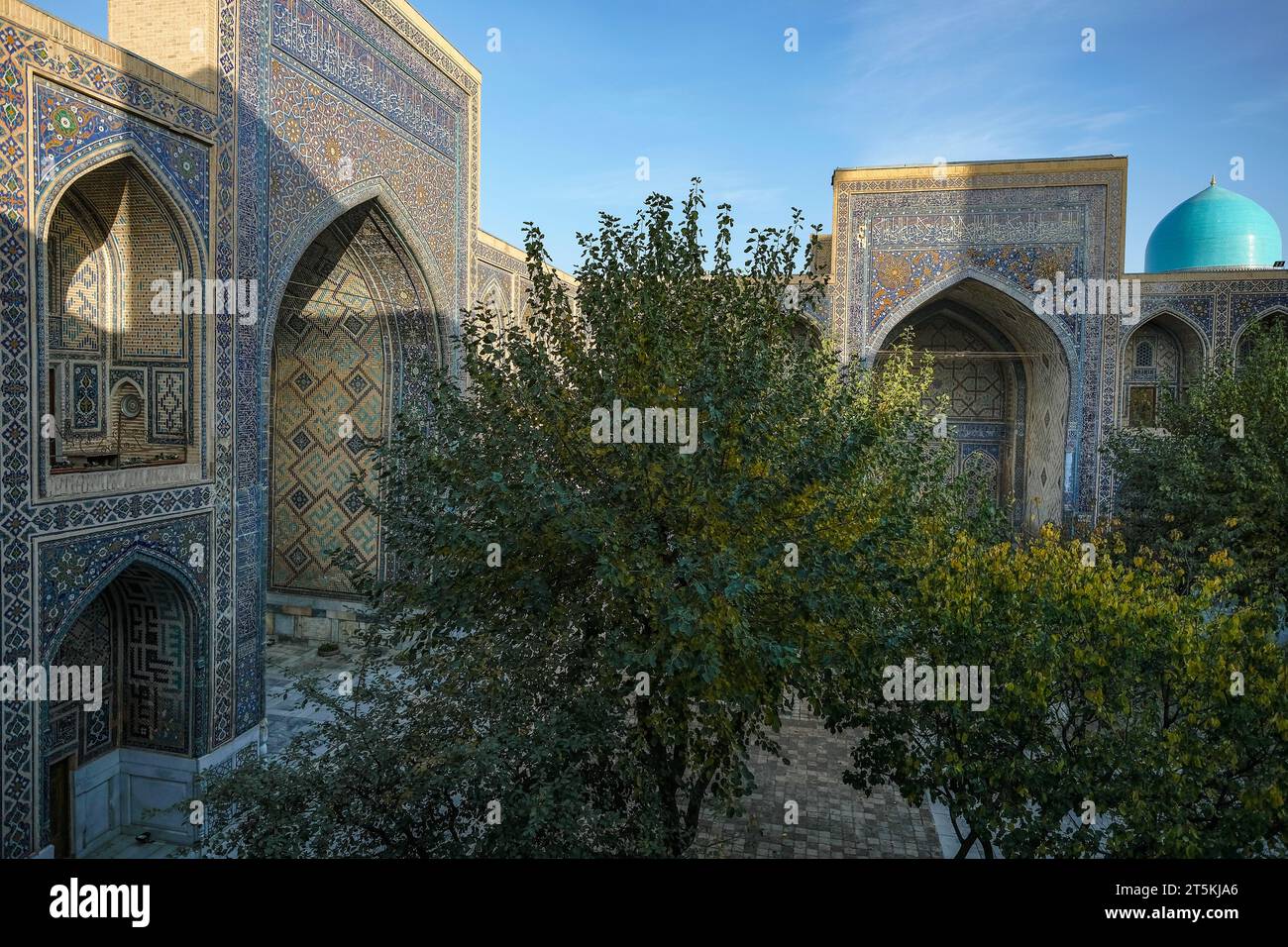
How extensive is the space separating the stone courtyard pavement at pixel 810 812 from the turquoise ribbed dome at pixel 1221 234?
15493 millimetres

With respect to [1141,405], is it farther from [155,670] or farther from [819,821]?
[155,670]

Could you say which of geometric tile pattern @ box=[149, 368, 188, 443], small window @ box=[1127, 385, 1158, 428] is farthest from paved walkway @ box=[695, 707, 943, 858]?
small window @ box=[1127, 385, 1158, 428]

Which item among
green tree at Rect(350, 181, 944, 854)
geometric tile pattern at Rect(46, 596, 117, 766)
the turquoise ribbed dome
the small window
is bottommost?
geometric tile pattern at Rect(46, 596, 117, 766)

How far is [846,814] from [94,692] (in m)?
6.32

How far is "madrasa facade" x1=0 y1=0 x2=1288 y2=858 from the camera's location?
5.04 m

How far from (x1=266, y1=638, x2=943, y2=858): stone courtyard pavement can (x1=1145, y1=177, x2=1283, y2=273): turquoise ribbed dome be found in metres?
15.5

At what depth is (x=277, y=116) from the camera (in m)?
7.24

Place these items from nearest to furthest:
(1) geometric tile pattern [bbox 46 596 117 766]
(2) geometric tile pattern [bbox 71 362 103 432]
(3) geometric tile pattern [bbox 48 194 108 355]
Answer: (1) geometric tile pattern [bbox 46 596 117 766]
(3) geometric tile pattern [bbox 48 194 108 355]
(2) geometric tile pattern [bbox 71 362 103 432]

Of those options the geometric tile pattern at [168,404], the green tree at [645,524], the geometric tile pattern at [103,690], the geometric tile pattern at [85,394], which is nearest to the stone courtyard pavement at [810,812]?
the geometric tile pattern at [103,690]

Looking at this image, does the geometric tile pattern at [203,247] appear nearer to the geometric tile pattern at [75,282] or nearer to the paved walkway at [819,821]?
the geometric tile pattern at [75,282]

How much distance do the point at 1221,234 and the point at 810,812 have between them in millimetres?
17709

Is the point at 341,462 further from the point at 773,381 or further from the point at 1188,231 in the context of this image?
the point at 1188,231

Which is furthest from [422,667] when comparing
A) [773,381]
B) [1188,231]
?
[1188,231]

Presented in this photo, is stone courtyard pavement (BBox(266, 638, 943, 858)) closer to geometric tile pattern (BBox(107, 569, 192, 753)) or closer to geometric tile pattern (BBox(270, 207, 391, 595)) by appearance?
geometric tile pattern (BBox(107, 569, 192, 753))
